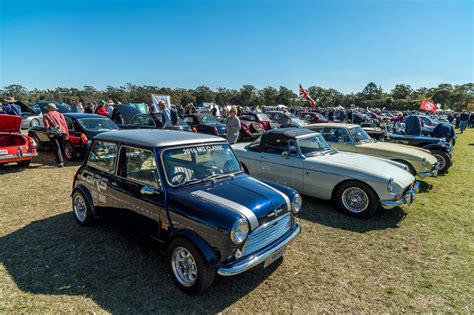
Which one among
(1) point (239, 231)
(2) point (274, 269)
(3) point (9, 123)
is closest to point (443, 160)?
(2) point (274, 269)

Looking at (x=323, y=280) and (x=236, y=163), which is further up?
(x=236, y=163)

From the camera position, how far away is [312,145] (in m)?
6.24

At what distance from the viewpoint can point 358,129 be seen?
27.2 feet

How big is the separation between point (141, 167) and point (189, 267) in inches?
56.7

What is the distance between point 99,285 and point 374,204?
15.3ft

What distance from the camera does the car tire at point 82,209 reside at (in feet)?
14.4

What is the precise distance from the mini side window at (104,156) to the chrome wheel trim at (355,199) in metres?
4.27

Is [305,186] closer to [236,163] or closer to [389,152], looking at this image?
[236,163]

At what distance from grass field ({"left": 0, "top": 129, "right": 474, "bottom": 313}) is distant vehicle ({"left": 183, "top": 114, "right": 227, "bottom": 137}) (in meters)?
8.63

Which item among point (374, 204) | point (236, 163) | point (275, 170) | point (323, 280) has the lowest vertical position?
point (323, 280)

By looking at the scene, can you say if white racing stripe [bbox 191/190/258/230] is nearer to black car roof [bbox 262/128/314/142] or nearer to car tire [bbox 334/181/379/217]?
car tire [bbox 334/181/379/217]

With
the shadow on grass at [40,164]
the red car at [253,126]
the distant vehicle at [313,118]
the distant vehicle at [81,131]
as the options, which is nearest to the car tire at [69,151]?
the distant vehicle at [81,131]

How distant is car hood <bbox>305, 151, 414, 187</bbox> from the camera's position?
16.9 feet

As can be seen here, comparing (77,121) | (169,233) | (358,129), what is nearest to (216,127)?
(77,121)
